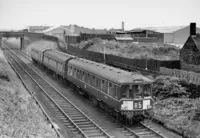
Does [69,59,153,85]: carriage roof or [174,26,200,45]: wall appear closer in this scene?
[69,59,153,85]: carriage roof

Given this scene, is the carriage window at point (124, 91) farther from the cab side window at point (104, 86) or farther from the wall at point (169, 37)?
the wall at point (169, 37)

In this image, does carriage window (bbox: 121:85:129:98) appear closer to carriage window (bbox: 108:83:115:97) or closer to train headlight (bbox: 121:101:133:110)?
train headlight (bbox: 121:101:133:110)

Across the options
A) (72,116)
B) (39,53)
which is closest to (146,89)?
(72,116)

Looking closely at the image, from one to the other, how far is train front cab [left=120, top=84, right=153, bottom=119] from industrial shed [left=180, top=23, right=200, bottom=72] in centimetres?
1055

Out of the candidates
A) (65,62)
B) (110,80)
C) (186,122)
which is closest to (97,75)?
(110,80)

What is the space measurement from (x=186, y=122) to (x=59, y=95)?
12707 millimetres

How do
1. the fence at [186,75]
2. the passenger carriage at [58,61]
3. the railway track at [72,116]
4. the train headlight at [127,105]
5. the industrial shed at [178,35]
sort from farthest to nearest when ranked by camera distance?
the industrial shed at [178,35], the passenger carriage at [58,61], the fence at [186,75], the train headlight at [127,105], the railway track at [72,116]

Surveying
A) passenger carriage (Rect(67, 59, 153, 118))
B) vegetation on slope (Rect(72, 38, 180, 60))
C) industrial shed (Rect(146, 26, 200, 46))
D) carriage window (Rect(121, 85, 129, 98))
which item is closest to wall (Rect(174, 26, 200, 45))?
industrial shed (Rect(146, 26, 200, 46))

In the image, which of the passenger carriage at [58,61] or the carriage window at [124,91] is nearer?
the carriage window at [124,91]

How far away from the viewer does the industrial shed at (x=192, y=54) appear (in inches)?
1049

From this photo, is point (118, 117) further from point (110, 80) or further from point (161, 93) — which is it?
point (161, 93)

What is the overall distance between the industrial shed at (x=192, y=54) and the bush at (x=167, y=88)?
4855mm

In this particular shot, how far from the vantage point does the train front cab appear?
1752cm

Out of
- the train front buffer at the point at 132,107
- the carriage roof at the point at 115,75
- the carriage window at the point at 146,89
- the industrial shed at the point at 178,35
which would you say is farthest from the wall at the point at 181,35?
the train front buffer at the point at 132,107
